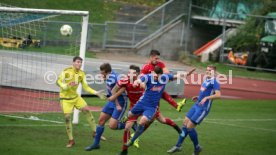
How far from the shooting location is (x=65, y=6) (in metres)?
41.7

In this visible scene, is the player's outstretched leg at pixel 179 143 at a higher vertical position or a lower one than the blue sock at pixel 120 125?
lower

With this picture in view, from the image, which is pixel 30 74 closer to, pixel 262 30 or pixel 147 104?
pixel 147 104

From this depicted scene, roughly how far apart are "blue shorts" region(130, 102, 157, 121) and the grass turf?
34.8 inches

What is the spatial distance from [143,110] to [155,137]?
246cm

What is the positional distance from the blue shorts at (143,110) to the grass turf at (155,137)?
2.90 ft

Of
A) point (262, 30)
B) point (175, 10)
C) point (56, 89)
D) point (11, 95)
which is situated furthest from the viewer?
point (175, 10)

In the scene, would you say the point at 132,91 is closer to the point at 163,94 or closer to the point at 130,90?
the point at 130,90

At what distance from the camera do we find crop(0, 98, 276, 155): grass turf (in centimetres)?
1405

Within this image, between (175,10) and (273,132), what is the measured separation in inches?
883

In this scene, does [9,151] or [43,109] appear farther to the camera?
[43,109]

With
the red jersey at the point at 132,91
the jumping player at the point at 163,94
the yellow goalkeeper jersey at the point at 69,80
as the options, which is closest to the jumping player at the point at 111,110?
the red jersey at the point at 132,91

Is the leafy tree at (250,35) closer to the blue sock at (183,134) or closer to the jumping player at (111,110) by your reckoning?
the blue sock at (183,134)

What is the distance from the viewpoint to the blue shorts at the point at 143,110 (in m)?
13.9

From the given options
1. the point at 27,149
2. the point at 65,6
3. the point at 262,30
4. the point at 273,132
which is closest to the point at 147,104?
the point at 27,149
